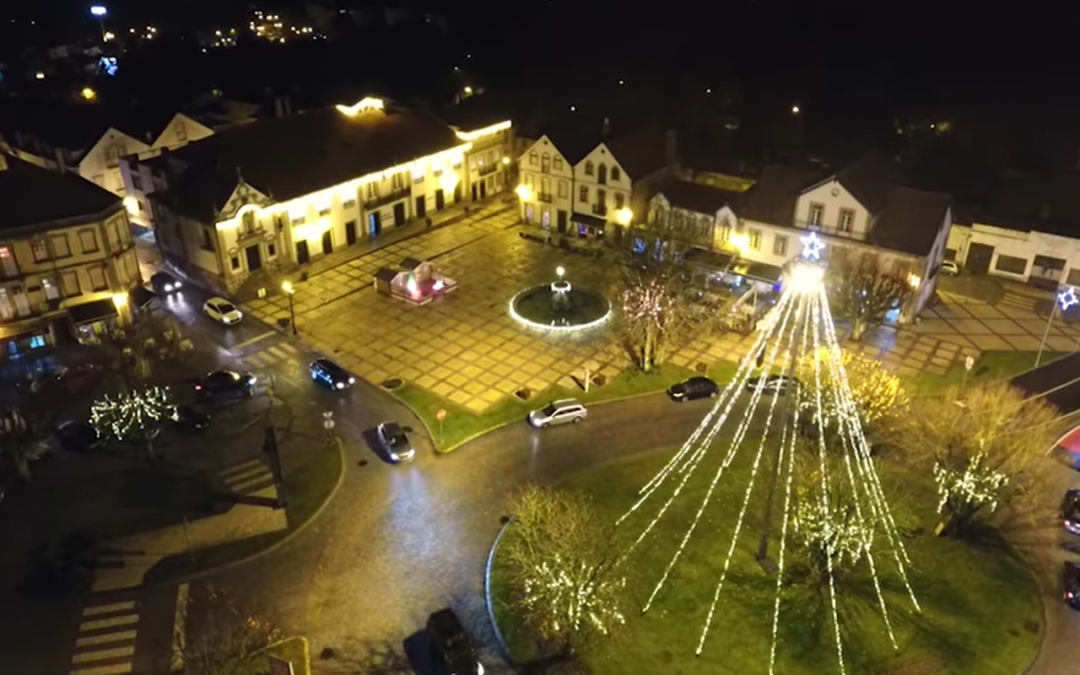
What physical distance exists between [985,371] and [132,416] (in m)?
58.3

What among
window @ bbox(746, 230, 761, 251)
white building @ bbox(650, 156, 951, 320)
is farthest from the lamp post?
window @ bbox(746, 230, 761, 251)

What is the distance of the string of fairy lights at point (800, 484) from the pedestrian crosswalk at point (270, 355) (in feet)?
97.9

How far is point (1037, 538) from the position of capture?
42406 mm

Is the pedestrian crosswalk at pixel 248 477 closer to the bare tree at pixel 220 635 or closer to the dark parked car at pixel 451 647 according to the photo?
the bare tree at pixel 220 635

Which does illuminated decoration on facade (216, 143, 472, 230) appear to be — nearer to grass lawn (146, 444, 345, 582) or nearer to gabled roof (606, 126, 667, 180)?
gabled roof (606, 126, 667, 180)

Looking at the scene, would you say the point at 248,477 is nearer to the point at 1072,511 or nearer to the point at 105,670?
the point at 105,670

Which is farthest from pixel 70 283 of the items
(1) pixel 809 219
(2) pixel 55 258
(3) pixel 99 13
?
(3) pixel 99 13

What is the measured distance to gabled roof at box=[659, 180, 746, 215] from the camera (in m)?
70.9

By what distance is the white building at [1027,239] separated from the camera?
68688mm

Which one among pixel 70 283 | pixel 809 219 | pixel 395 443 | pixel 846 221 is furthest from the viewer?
pixel 809 219

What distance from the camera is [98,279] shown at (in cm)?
6103

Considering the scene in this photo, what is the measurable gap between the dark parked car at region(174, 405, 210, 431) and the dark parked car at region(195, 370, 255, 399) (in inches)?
88.4

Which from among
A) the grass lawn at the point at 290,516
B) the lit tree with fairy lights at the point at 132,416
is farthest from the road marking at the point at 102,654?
the lit tree with fairy lights at the point at 132,416

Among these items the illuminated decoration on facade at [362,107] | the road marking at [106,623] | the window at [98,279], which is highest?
the illuminated decoration on facade at [362,107]
